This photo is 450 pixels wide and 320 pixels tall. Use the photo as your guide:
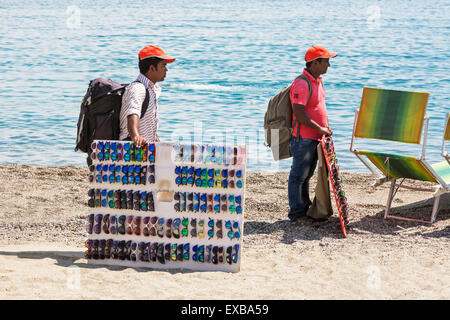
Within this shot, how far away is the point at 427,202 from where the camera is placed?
799 centimetres

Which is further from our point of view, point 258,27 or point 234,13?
point 234,13

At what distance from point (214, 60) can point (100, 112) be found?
20203mm

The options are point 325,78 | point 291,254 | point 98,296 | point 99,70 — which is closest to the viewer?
point 98,296

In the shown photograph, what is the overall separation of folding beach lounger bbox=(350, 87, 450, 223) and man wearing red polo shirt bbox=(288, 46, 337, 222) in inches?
20.7

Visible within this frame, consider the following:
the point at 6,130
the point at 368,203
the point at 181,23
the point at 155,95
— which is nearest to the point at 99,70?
the point at 6,130

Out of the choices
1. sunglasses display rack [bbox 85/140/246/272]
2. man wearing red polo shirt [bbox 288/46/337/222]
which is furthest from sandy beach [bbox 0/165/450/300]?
man wearing red polo shirt [bbox 288/46/337/222]

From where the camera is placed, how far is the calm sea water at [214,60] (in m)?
14.2

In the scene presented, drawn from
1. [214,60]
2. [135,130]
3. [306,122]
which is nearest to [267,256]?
[306,122]

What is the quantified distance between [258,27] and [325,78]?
527 inches

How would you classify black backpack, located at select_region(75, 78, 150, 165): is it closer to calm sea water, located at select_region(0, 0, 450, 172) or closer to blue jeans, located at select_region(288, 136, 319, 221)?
blue jeans, located at select_region(288, 136, 319, 221)

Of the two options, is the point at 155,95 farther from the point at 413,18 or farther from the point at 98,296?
the point at 413,18

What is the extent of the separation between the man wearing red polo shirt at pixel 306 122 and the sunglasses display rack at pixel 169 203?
1609 mm

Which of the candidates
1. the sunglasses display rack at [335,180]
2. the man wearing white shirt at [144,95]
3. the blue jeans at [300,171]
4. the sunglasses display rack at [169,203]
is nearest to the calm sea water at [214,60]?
the blue jeans at [300,171]

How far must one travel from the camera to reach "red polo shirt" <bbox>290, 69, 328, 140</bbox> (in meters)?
6.87
